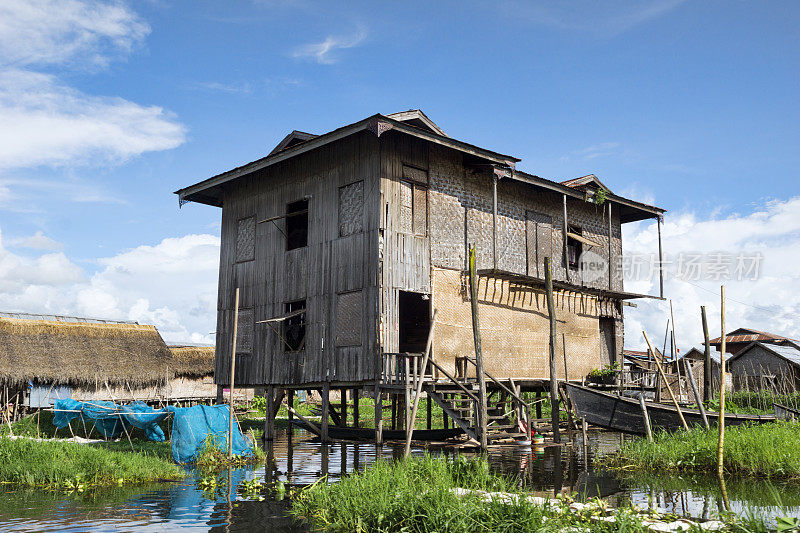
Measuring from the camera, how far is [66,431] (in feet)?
68.0

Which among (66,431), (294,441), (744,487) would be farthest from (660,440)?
(66,431)

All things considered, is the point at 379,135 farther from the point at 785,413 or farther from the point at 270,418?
the point at 785,413

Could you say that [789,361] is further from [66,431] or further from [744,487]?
[66,431]

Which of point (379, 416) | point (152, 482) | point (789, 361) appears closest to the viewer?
point (152, 482)

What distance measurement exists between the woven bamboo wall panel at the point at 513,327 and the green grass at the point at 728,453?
17.4ft

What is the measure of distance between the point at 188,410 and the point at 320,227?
20.9 feet

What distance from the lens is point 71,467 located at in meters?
11.8

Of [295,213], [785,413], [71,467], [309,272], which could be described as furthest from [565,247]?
[71,467]

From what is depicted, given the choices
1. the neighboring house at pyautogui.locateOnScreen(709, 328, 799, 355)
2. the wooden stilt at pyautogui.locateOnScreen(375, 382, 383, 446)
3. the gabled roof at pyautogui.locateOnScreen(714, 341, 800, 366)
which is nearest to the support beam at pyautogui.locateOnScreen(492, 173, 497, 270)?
the wooden stilt at pyautogui.locateOnScreen(375, 382, 383, 446)

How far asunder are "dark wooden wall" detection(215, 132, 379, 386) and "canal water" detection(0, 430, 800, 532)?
3.84 metres

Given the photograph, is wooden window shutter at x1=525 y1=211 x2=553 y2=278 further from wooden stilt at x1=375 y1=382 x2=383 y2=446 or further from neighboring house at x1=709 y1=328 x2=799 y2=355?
neighboring house at x1=709 y1=328 x2=799 y2=355

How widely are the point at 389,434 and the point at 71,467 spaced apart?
8589 mm

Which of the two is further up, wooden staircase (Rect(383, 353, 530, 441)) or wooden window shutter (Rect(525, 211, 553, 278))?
wooden window shutter (Rect(525, 211, 553, 278))

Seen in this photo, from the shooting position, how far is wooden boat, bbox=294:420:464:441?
18.5 meters
